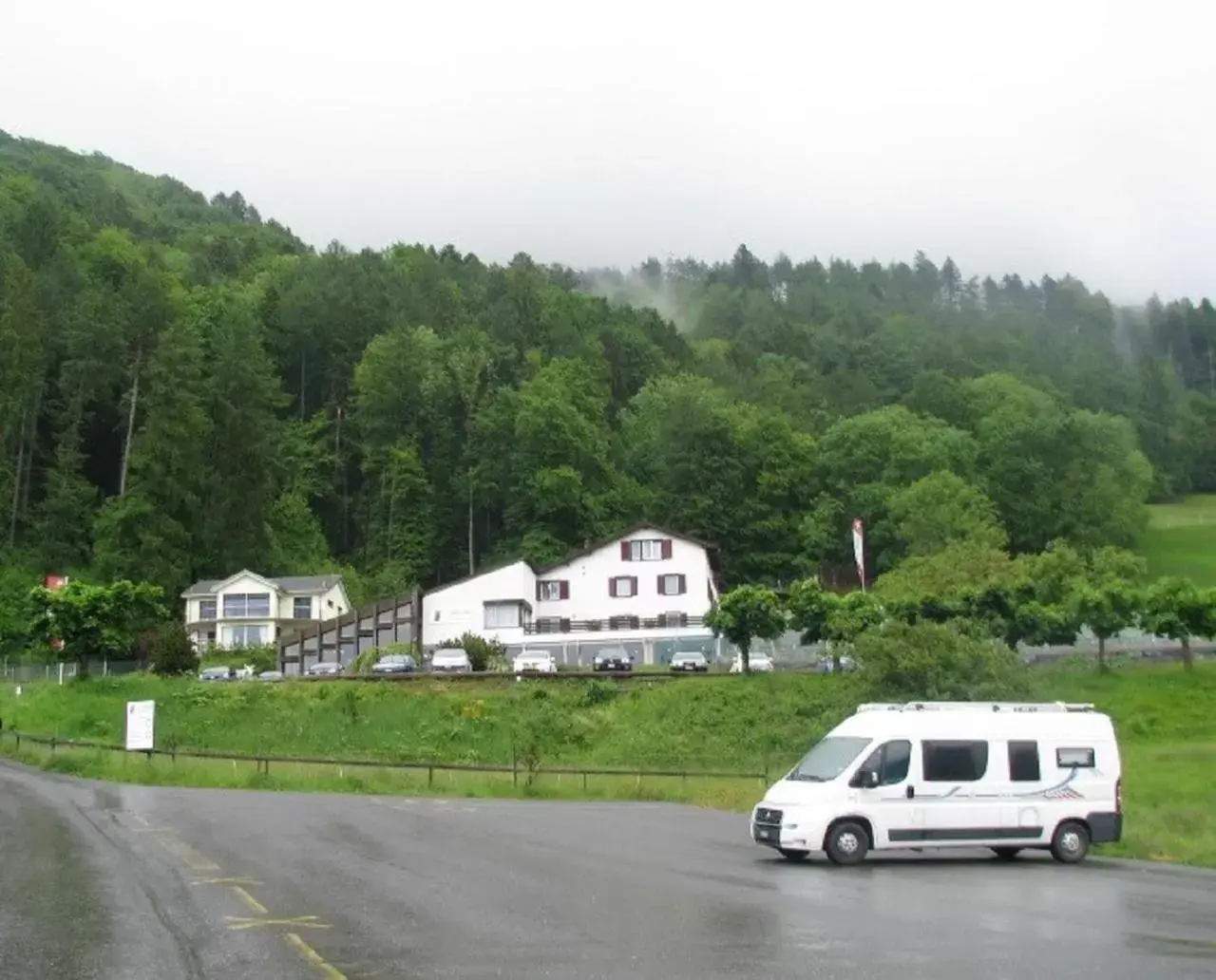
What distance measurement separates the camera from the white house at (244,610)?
87.6 m

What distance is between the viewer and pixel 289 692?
56.2 m

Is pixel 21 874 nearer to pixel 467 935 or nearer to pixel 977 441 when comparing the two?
pixel 467 935

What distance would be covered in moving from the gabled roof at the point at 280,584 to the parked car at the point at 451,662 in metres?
25.9

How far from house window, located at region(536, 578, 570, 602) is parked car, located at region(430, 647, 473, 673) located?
18235 millimetres

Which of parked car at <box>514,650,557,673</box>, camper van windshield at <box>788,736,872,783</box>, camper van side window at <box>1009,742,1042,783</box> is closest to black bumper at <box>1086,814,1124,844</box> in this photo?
camper van side window at <box>1009,742,1042,783</box>

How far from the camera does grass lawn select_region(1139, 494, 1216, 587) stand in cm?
10625

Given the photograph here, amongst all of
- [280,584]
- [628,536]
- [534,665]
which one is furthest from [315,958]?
[280,584]

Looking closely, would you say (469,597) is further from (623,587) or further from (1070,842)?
(1070,842)

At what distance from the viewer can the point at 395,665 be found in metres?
64.9

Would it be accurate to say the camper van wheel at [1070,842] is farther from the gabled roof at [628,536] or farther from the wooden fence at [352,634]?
the gabled roof at [628,536]

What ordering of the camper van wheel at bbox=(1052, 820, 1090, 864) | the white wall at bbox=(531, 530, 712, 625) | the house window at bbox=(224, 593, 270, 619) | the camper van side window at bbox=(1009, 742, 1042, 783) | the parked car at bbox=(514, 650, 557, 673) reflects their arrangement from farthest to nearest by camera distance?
the house window at bbox=(224, 593, 270, 619) < the white wall at bbox=(531, 530, 712, 625) < the parked car at bbox=(514, 650, 557, 673) < the camper van wheel at bbox=(1052, 820, 1090, 864) < the camper van side window at bbox=(1009, 742, 1042, 783)

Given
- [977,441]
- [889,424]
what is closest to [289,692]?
[889,424]

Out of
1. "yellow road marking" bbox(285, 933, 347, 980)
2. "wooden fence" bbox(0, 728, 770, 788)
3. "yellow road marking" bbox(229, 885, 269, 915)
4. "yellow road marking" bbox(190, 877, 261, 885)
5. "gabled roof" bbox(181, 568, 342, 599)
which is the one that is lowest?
"yellow road marking" bbox(285, 933, 347, 980)

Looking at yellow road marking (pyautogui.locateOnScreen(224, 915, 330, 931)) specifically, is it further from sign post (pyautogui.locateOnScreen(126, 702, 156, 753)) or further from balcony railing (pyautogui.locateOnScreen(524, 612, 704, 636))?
balcony railing (pyautogui.locateOnScreen(524, 612, 704, 636))
